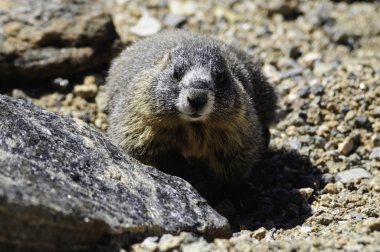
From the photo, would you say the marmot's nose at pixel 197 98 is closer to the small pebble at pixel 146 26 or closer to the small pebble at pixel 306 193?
the small pebble at pixel 306 193

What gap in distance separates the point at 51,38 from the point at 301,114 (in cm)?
359

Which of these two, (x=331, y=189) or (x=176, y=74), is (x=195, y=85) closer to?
(x=176, y=74)

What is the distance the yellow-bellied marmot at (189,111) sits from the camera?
7.01 meters

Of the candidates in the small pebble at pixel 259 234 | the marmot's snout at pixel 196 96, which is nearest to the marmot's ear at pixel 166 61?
the marmot's snout at pixel 196 96

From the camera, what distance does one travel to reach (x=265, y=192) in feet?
27.0

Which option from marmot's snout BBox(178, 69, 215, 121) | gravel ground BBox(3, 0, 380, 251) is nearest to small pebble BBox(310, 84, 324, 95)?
gravel ground BBox(3, 0, 380, 251)

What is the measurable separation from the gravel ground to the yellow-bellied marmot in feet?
1.99

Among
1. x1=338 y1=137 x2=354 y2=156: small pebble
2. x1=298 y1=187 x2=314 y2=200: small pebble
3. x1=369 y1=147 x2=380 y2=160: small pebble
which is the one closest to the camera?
x1=298 y1=187 x2=314 y2=200: small pebble

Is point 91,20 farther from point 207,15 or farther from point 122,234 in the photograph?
point 122,234

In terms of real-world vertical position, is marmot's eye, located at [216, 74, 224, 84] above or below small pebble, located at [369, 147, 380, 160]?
above

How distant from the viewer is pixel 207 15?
12094 millimetres

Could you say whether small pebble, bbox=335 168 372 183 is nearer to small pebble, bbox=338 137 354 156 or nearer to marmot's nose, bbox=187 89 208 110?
small pebble, bbox=338 137 354 156

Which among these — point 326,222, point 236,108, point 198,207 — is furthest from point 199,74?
point 326,222

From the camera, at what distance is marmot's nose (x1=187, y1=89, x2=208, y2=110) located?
663cm
